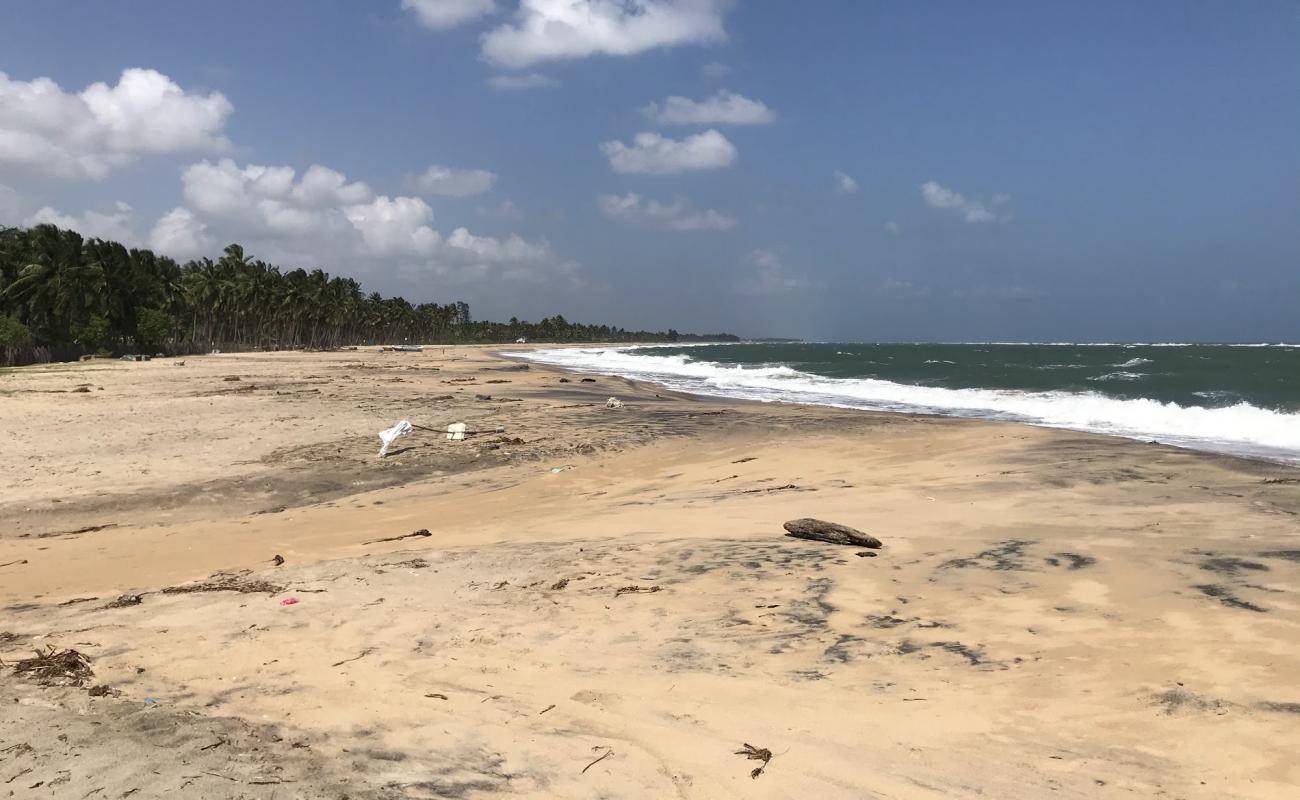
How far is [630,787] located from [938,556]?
17.2 feet

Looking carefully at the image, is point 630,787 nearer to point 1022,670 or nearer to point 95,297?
point 1022,670

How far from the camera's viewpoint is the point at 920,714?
4.81 meters

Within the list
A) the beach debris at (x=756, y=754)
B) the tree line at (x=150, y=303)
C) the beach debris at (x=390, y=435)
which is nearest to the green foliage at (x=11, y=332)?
the tree line at (x=150, y=303)

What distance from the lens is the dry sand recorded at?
4160mm

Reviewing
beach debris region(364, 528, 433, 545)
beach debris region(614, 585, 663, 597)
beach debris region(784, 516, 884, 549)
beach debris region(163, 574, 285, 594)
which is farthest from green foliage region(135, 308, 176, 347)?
beach debris region(614, 585, 663, 597)

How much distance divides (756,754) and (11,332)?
200 ft

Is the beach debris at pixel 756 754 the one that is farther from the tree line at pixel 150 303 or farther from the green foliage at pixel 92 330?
the green foliage at pixel 92 330

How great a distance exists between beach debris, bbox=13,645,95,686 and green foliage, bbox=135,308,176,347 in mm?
73161

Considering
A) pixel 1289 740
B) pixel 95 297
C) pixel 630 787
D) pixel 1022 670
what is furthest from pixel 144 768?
pixel 95 297

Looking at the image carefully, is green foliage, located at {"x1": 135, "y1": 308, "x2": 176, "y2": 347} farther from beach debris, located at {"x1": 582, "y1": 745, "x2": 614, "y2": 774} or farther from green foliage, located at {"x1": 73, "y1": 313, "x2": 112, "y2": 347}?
beach debris, located at {"x1": 582, "y1": 745, "x2": 614, "y2": 774}

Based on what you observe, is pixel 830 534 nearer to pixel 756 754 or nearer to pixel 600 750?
pixel 756 754

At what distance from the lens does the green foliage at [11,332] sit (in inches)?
1919

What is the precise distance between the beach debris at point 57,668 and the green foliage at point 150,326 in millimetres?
73161

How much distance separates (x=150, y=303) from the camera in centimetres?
7162
